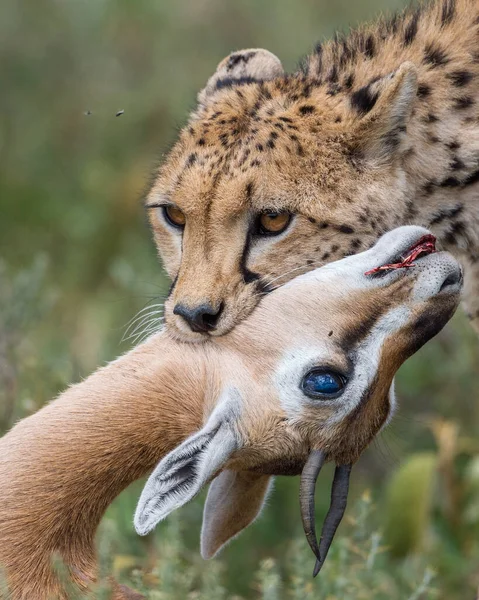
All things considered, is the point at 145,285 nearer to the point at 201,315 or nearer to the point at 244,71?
the point at 244,71

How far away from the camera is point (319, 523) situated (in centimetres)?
669

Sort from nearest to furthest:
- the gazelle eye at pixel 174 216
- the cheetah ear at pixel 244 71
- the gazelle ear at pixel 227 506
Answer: the gazelle ear at pixel 227 506 → the gazelle eye at pixel 174 216 → the cheetah ear at pixel 244 71

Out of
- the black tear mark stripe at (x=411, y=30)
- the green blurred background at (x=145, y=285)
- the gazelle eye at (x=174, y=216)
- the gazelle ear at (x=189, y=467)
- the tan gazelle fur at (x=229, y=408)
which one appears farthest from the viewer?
the green blurred background at (x=145, y=285)

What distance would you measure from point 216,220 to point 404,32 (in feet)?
4.29

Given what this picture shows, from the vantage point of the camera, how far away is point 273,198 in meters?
A: 4.60

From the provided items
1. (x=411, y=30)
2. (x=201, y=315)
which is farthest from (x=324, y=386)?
(x=411, y=30)

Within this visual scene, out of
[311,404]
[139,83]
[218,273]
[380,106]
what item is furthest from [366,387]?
[139,83]

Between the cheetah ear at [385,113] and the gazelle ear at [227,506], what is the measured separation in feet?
4.28

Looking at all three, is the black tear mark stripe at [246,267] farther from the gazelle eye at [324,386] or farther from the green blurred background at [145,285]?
the green blurred background at [145,285]

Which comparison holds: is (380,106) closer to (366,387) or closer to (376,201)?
(376,201)

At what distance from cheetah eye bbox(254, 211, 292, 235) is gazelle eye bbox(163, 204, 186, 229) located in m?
0.32

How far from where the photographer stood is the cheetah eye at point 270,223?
4625mm

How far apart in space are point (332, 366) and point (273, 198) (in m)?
0.74

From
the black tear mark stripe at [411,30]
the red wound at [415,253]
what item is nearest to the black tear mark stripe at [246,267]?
the red wound at [415,253]
